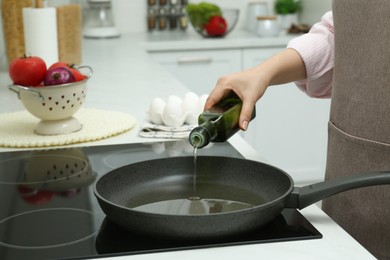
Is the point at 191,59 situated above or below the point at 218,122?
below

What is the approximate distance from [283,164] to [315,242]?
2492 millimetres

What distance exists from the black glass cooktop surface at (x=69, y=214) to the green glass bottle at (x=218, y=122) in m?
0.12

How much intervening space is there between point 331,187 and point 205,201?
191 mm

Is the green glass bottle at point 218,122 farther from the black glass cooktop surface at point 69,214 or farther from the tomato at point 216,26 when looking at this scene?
the tomato at point 216,26

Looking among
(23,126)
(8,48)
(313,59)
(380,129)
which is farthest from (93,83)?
(380,129)

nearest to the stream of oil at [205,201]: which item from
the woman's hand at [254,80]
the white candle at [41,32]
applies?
the woman's hand at [254,80]

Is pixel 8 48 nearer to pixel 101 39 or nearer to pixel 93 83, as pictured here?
pixel 93 83

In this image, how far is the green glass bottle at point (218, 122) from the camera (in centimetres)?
98

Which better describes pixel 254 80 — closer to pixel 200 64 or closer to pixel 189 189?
pixel 189 189

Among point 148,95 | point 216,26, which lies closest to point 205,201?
point 148,95

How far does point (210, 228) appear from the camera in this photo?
79 centimetres

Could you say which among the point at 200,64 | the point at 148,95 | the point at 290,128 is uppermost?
the point at 148,95

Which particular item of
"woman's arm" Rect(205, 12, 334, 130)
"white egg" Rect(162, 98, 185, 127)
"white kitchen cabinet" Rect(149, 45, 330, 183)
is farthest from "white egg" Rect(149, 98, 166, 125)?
"white kitchen cabinet" Rect(149, 45, 330, 183)

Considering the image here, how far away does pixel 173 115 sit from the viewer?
144 cm
